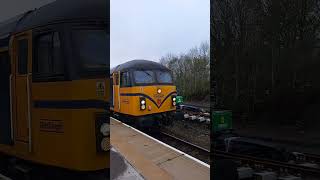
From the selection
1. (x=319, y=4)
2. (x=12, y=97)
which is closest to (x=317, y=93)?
(x=319, y=4)

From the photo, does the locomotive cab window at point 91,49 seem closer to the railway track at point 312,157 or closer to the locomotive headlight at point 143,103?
the locomotive headlight at point 143,103

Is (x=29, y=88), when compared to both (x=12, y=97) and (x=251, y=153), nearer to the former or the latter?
(x=12, y=97)

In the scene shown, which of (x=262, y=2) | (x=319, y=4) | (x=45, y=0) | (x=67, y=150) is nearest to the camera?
(x=319, y=4)

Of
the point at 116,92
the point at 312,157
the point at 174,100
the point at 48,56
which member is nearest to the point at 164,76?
the point at 174,100

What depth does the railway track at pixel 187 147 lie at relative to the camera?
1.85 meters

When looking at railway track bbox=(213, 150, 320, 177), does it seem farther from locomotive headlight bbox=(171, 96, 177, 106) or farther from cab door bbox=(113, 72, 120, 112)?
cab door bbox=(113, 72, 120, 112)

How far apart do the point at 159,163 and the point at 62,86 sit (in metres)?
0.61

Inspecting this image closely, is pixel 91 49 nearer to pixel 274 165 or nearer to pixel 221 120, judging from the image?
pixel 221 120

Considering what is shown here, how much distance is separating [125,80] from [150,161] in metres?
0.43

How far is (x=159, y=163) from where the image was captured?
1.85 metres

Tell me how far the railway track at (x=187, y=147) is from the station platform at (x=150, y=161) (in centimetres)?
2

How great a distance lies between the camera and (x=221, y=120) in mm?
1898

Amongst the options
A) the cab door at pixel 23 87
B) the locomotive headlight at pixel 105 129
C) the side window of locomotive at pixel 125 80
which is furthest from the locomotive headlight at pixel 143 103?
the cab door at pixel 23 87

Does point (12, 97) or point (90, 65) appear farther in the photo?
point (12, 97)
